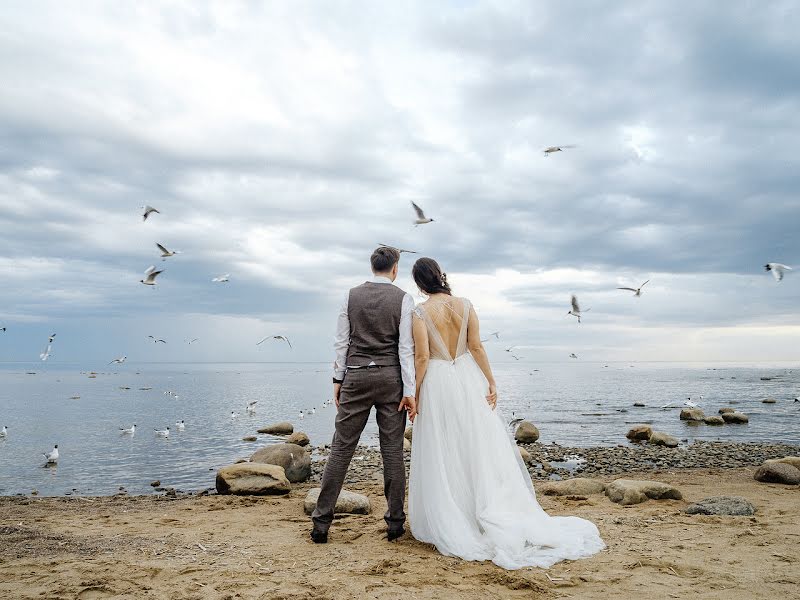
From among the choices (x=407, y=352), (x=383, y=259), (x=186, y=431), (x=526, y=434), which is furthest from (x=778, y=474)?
(x=186, y=431)

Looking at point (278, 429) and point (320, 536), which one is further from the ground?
point (320, 536)

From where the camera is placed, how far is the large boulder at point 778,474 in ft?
33.0

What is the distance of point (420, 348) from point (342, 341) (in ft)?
2.69

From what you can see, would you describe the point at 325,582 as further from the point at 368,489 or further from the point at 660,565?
the point at 368,489

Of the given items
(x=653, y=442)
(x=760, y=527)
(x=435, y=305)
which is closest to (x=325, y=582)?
(x=435, y=305)

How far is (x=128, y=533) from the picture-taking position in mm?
6406

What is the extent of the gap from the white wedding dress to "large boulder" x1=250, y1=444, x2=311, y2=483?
6.54 m

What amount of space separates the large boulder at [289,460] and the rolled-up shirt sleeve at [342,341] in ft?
21.8

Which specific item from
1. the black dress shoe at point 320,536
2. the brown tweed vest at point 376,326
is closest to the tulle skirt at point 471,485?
the brown tweed vest at point 376,326

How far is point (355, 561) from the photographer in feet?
15.7

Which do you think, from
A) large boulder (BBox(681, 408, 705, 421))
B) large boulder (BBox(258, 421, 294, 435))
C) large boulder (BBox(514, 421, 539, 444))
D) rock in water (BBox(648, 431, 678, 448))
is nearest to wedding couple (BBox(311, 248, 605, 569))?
large boulder (BBox(514, 421, 539, 444))

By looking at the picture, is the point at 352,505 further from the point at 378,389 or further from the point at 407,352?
the point at 407,352

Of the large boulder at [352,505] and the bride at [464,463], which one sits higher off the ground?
the bride at [464,463]

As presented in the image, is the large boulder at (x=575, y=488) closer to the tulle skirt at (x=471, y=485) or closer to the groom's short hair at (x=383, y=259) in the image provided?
the tulle skirt at (x=471, y=485)
